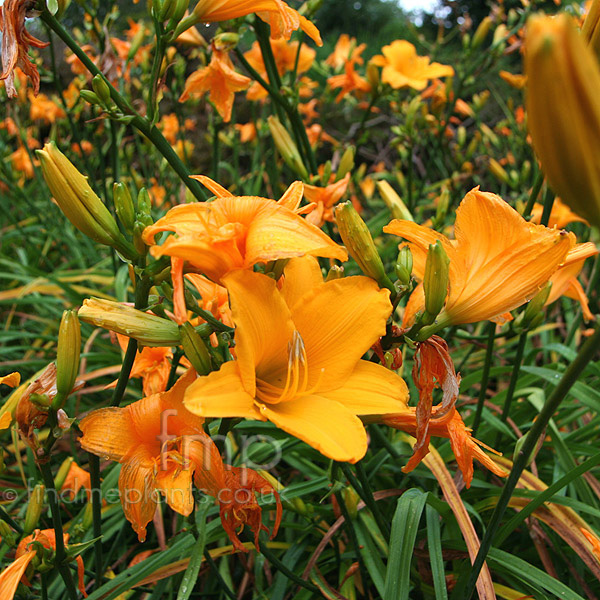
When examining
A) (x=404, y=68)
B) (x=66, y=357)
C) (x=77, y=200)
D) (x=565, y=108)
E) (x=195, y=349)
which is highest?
(x=565, y=108)

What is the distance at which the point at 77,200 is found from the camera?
0.82 m

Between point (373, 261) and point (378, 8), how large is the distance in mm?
9873

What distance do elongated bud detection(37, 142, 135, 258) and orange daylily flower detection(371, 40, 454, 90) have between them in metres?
1.74

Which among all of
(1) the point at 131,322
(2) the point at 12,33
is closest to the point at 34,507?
(1) the point at 131,322

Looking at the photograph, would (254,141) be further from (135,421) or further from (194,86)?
(135,421)

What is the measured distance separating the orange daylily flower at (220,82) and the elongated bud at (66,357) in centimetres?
81

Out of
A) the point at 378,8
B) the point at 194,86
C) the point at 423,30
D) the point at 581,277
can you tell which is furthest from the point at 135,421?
the point at 378,8

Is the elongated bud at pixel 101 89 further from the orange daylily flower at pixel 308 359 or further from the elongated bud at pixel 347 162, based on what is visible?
the elongated bud at pixel 347 162

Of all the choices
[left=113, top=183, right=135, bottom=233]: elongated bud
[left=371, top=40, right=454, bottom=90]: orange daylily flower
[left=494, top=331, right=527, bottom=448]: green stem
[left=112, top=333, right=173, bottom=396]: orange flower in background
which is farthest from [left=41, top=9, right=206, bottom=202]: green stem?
[left=371, top=40, right=454, bottom=90]: orange daylily flower

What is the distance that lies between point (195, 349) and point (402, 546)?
0.55 m

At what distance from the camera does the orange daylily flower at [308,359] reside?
67 cm

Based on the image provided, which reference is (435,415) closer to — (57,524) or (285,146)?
(57,524)

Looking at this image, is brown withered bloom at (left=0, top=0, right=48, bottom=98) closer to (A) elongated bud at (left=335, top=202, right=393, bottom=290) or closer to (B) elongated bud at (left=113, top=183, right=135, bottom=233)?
(B) elongated bud at (left=113, top=183, right=135, bottom=233)

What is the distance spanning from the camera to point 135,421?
0.81 meters
